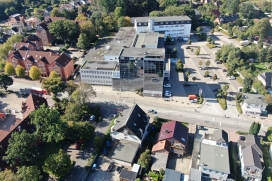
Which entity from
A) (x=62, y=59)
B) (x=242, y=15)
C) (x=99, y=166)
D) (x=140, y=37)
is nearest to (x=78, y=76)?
(x=62, y=59)

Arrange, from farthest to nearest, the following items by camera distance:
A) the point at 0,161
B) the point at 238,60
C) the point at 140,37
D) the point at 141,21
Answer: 1. the point at 141,21
2. the point at 140,37
3. the point at 238,60
4. the point at 0,161

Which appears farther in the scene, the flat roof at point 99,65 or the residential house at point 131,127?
the flat roof at point 99,65

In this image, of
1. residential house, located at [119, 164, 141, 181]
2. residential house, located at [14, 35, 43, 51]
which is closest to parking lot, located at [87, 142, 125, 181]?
residential house, located at [119, 164, 141, 181]

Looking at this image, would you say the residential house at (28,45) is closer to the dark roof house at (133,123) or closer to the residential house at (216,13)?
the dark roof house at (133,123)

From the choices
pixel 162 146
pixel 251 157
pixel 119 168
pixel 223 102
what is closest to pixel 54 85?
pixel 119 168

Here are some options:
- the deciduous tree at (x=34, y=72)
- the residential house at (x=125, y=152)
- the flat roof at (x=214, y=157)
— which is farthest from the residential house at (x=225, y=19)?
the residential house at (x=125, y=152)

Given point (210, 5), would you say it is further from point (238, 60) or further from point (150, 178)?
point (150, 178)

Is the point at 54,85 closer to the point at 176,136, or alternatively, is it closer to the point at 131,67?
the point at 131,67
